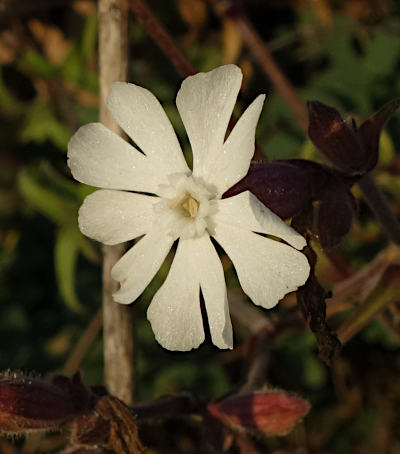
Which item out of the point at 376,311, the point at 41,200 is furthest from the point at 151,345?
the point at 376,311

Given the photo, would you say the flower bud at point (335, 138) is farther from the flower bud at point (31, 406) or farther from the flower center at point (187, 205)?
the flower bud at point (31, 406)

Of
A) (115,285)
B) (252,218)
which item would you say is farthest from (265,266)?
(115,285)

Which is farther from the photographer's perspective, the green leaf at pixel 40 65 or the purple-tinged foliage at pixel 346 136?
the green leaf at pixel 40 65

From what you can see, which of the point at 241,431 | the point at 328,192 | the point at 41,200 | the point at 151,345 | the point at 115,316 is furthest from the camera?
the point at 151,345

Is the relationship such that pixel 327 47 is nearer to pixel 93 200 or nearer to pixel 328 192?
pixel 328 192

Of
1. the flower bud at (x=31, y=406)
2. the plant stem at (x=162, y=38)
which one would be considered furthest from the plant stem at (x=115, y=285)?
the flower bud at (x=31, y=406)
